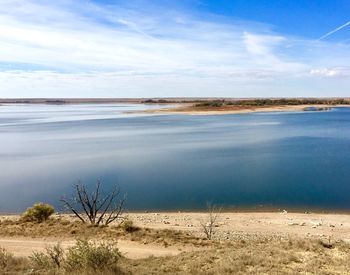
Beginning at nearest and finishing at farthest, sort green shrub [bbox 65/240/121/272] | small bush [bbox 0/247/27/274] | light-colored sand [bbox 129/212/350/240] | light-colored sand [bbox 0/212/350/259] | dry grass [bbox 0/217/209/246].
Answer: green shrub [bbox 65/240/121/272]
small bush [bbox 0/247/27/274]
light-colored sand [bbox 0/212/350/259]
dry grass [bbox 0/217/209/246]
light-colored sand [bbox 129/212/350/240]

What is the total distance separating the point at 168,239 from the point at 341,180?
55.5 feet

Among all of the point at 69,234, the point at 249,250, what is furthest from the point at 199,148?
the point at 249,250

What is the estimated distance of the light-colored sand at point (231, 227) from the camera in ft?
45.2

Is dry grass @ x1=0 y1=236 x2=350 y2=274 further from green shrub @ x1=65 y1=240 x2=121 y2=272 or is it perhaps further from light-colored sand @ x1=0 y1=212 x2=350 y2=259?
light-colored sand @ x1=0 y1=212 x2=350 y2=259

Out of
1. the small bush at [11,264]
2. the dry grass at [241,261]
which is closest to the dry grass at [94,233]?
the dry grass at [241,261]

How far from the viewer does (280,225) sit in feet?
61.0

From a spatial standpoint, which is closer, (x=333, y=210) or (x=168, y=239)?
(x=168, y=239)

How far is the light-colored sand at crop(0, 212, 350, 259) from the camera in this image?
13.8m

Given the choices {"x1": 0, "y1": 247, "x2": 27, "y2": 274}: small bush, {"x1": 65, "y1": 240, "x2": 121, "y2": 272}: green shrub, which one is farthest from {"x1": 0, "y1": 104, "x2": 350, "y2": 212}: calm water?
{"x1": 65, "y1": 240, "x2": 121, "y2": 272}: green shrub

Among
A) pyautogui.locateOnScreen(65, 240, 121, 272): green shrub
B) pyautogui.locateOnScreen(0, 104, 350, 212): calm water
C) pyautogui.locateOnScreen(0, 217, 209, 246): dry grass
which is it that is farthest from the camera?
pyautogui.locateOnScreen(0, 104, 350, 212): calm water

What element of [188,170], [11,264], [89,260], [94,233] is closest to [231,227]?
[94,233]

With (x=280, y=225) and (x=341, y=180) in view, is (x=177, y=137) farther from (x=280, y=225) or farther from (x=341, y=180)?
(x=280, y=225)

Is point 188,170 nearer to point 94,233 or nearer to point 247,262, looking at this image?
point 94,233

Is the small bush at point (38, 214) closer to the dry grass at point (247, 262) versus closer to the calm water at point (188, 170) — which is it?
the calm water at point (188, 170)
